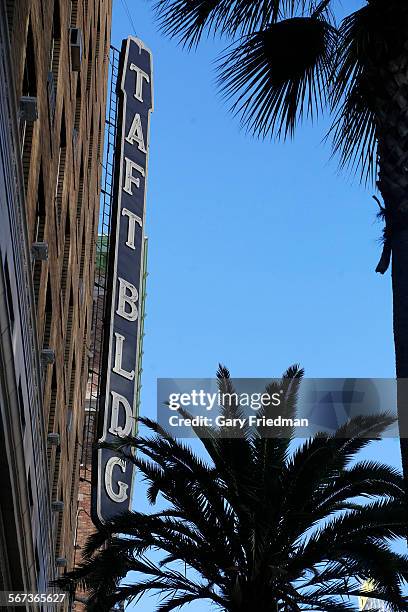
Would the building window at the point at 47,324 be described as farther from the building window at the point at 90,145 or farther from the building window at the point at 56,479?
the building window at the point at 90,145

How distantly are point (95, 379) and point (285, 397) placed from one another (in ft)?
131

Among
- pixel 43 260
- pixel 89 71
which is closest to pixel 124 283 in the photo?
pixel 89 71

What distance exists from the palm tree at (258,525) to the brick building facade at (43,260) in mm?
1632

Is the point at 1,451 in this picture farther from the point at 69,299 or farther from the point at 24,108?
the point at 69,299

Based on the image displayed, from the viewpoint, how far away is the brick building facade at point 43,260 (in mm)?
12922

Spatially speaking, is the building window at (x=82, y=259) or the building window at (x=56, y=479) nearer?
the building window at (x=56, y=479)

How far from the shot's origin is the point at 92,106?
31594 mm

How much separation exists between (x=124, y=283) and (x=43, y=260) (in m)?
14.0

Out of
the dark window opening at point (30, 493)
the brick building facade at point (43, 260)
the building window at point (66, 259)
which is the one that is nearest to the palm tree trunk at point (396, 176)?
the brick building facade at point (43, 260)

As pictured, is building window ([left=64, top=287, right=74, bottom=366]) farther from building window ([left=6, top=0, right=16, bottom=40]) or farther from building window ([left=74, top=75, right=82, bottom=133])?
building window ([left=6, top=0, right=16, bottom=40])

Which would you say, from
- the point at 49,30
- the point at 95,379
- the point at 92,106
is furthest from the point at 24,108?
the point at 95,379

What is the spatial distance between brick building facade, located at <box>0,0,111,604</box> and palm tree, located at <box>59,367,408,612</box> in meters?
1.63

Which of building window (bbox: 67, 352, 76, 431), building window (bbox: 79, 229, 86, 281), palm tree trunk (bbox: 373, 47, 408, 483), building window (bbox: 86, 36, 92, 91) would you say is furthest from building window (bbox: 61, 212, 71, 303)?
palm tree trunk (bbox: 373, 47, 408, 483)

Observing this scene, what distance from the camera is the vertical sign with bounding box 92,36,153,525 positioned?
A: 30.0 meters
